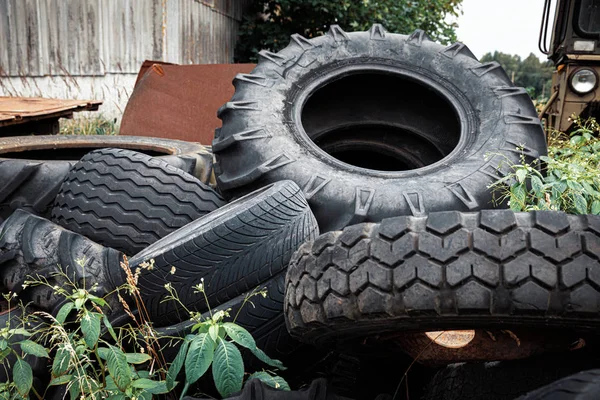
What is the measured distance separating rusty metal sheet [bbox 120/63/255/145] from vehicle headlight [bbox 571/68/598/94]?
3078 mm

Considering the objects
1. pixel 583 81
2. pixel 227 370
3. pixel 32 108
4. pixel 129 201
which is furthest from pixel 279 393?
pixel 583 81

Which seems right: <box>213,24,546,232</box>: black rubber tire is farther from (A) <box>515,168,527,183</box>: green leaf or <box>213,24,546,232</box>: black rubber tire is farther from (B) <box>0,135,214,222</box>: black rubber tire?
(B) <box>0,135,214,222</box>: black rubber tire

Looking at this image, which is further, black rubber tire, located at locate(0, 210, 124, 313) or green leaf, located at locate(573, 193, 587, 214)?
green leaf, located at locate(573, 193, 587, 214)

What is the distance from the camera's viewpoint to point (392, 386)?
1.99 meters

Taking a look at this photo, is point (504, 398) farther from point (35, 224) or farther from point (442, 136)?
point (442, 136)

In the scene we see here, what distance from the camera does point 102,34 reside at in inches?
321

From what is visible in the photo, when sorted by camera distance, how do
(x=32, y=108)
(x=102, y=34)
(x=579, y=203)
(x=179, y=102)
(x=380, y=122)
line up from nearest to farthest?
1. (x=579, y=203)
2. (x=380, y=122)
3. (x=32, y=108)
4. (x=179, y=102)
5. (x=102, y=34)

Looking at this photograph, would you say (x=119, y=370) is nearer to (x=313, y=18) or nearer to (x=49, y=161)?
(x=49, y=161)

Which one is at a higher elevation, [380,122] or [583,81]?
[583,81]

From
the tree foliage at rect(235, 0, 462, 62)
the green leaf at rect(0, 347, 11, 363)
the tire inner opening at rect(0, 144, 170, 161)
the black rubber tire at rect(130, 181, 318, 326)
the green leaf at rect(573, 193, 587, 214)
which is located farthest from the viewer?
the tree foliage at rect(235, 0, 462, 62)

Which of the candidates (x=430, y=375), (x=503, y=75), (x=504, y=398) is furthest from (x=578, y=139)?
(x=504, y=398)

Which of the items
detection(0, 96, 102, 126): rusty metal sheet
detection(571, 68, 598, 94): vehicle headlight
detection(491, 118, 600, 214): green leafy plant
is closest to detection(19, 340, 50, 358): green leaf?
detection(491, 118, 600, 214): green leafy plant

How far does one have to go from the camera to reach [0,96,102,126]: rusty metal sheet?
14.8 ft

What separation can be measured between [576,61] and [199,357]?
5.30 metres
